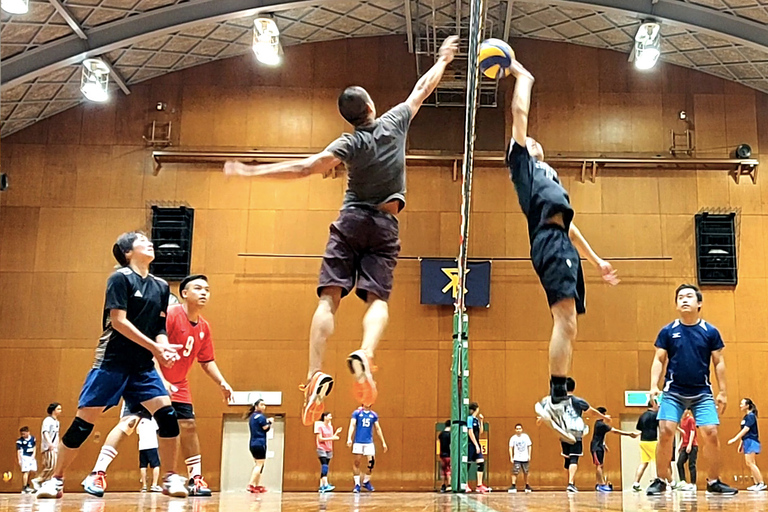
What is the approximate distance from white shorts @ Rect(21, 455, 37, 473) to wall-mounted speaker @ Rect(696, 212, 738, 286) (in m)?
15.6

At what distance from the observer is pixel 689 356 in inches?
300

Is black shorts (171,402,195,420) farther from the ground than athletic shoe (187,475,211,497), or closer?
farther from the ground

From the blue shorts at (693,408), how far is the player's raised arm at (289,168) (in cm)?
460

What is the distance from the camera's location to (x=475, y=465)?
56.8ft

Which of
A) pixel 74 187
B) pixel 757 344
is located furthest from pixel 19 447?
pixel 757 344

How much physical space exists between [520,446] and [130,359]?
41.6 ft

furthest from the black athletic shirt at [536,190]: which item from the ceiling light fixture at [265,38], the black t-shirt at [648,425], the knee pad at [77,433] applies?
the ceiling light fixture at [265,38]

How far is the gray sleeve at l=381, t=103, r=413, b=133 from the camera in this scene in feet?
17.6

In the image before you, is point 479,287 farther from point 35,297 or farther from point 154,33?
point 35,297

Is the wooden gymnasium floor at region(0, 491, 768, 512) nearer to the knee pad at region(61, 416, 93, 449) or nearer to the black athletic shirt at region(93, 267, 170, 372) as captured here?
the knee pad at region(61, 416, 93, 449)

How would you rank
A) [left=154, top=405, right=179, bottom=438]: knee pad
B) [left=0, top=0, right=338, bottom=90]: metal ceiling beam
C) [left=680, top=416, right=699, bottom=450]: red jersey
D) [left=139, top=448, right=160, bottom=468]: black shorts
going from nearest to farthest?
[left=154, top=405, right=179, bottom=438]: knee pad, [left=139, top=448, right=160, bottom=468]: black shorts, [left=680, top=416, right=699, bottom=450]: red jersey, [left=0, top=0, right=338, bottom=90]: metal ceiling beam

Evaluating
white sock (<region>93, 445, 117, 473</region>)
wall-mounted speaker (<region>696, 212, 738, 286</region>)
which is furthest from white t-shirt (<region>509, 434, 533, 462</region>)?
white sock (<region>93, 445, 117, 473</region>)

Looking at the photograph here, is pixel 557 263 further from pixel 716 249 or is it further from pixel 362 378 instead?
pixel 716 249

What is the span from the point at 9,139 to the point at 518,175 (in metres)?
17.6
